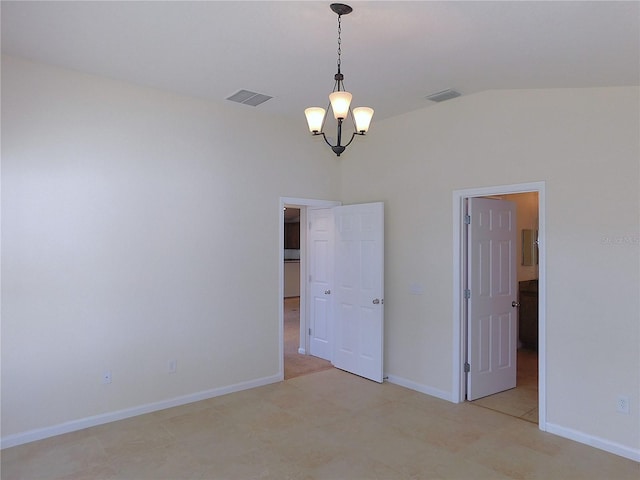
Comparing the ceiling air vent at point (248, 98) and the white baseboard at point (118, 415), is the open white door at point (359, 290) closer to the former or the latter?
the white baseboard at point (118, 415)

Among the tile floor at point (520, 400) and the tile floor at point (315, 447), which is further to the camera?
the tile floor at point (520, 400)

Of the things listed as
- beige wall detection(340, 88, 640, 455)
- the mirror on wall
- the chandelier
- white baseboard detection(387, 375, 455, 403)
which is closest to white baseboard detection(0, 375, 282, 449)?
white baseboard detection(387, 375, 455, 403)

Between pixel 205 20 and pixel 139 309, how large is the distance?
261 centimetres

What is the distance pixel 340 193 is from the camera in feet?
18.5

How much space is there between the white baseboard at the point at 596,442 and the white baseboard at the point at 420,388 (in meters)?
1.03

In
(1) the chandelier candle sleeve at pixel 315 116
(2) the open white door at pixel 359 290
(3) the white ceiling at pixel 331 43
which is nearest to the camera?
(3) the white ceiling at pixel 331 43

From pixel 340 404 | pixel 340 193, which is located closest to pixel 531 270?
pixel 340 193

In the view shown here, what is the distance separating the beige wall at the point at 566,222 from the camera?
3250 millimetres

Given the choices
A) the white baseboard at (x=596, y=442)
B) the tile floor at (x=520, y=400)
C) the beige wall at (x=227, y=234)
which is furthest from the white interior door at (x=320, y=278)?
the white baseboard at (x=596, y=442)

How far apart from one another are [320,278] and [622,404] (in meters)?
3.66

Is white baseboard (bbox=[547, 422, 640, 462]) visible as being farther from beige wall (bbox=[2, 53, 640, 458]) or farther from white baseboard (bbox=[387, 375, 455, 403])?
white baseboard (bbox=[387, 375, 455, 403])

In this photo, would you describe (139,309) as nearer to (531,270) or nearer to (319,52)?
(319,52)

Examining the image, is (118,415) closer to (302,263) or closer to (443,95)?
(302,263)

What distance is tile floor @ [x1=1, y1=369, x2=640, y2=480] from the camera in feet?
9.81
